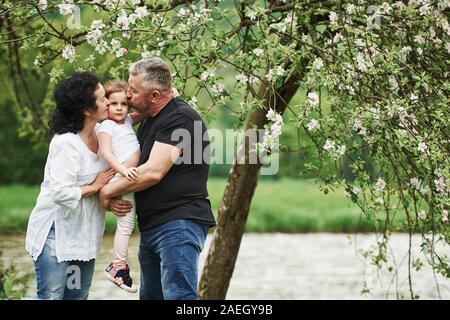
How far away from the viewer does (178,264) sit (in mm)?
5023

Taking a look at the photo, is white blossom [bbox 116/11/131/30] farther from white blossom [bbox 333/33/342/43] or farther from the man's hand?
white blossom [bbox 333/33/342/43]

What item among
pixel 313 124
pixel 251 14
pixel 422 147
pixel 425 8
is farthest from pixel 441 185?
pixel 251 14

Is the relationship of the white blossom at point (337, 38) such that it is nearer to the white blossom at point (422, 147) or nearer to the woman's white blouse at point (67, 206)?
the white blossom at point (422, 147)

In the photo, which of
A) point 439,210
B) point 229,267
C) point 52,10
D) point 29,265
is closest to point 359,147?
point 439,210

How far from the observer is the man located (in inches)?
196

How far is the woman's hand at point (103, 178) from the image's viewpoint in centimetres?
→ 501

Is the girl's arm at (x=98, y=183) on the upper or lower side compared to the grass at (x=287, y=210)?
upper

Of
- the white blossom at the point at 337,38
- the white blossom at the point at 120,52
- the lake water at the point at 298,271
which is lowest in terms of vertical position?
the lake water at the point at 298,271

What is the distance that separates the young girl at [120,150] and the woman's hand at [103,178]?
0.04m

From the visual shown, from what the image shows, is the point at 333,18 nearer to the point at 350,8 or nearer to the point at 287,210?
the point at 350,8

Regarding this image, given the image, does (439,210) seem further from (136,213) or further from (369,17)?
(136,213)

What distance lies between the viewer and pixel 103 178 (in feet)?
16.5

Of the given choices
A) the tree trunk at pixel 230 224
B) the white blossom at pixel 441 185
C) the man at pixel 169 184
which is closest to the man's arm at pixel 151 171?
the man at pixel 169 184

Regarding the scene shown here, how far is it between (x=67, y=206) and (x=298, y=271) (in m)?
10.5
